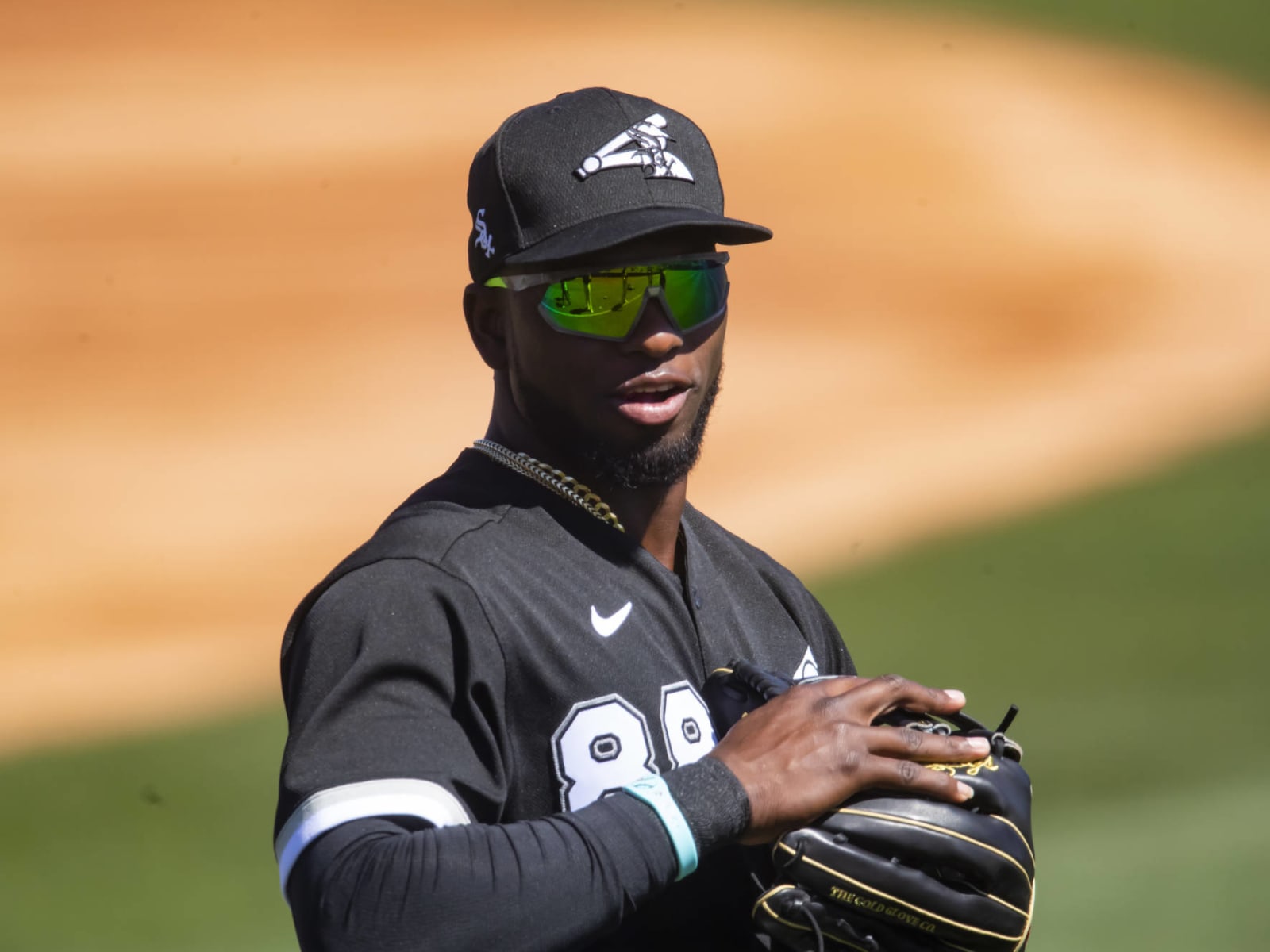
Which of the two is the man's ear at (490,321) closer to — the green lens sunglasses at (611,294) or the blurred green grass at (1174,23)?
the green lens sunglasses at (611,294)

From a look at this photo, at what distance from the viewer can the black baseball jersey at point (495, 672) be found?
2.05 m

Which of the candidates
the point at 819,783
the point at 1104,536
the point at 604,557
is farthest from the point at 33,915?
the point at 1104,536

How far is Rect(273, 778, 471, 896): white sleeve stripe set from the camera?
6.57 feet

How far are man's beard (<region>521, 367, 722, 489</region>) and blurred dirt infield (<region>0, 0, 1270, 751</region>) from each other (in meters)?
5.78

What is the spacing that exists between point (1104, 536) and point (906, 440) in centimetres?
159

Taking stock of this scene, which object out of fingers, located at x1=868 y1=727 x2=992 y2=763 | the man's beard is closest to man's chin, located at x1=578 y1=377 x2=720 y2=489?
the man's beard

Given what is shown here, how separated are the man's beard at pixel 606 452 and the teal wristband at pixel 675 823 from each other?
67 centimetres

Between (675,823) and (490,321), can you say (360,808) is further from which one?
(490,321)

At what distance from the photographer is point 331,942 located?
6.33 ft

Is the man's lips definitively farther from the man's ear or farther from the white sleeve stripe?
the white sleeve stripe

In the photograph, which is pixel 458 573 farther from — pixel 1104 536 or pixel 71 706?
pixel 1104 536

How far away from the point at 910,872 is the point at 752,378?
323 inches

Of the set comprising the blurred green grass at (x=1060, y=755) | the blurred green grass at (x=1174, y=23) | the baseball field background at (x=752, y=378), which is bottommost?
the blurred green grass at (x=1060, y=755)


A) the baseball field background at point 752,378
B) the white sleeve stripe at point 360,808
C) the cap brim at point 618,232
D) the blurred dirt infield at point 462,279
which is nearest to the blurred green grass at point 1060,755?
the baseball field background at point 752,378
